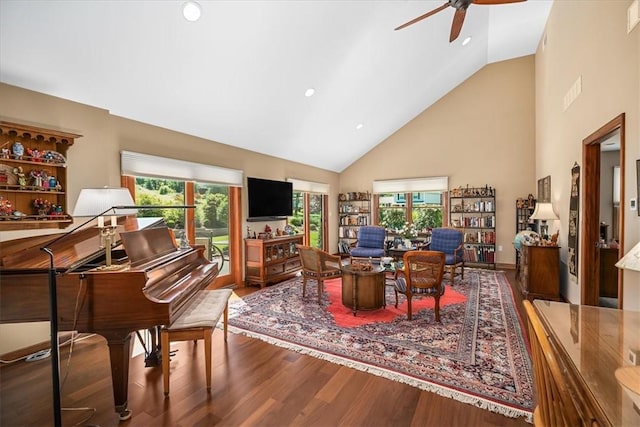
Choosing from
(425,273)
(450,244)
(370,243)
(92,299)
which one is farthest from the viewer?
(370,243)

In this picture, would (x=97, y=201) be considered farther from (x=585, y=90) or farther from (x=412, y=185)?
(x=412, y=185)

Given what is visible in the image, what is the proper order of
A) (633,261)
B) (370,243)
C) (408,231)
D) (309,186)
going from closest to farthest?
(633,261), (370,243), (309,186), (408,231)

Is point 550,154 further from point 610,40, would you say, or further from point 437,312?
point 437,312

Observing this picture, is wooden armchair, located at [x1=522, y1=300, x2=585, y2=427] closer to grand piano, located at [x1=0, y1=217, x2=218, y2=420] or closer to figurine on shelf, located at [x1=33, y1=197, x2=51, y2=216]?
grand piano, located at [x1=0, y1=217, x2=218, y2=420]

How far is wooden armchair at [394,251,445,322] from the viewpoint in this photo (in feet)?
10.8

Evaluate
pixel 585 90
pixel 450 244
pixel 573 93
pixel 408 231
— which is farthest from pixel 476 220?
pixel 585 90

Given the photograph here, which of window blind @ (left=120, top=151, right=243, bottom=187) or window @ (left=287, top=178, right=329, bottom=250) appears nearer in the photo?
window blind @ (left=120, top=151, right=243, bottom=187)

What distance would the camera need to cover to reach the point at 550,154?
4.91m

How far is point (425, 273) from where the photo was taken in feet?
11.2

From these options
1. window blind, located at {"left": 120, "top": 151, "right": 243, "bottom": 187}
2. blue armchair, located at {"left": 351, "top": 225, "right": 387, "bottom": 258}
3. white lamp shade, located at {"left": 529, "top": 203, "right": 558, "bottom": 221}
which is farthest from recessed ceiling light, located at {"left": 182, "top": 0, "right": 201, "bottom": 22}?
white lamp shade, located at {"left": 529, "top": 203, "right": 558, "bottom": 221}

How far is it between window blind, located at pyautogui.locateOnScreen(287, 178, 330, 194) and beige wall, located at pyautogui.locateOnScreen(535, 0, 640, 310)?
4528 millimetres

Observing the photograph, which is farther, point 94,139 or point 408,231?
point 408,231

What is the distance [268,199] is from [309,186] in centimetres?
157

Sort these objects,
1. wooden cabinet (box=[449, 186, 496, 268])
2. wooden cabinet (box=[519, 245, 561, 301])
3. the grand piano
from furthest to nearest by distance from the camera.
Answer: wooden cabinet (box=[449, 186, 496, 268]), wooden cabinet (box=[519, 245, 561, 301]), the grand piano
